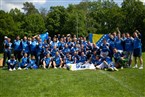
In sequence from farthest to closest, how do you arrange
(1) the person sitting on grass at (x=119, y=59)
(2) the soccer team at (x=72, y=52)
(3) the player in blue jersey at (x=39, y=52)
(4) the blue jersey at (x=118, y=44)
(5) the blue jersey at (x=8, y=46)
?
(5) the blue jersey at (x=8, y=46)
(3) the player in blue jersey at (x=39, y=52)
(4) the blue jersey at (x=118, y=44)
(2) the soccer team at (x=72, y=52)
(1) the person sitting on grass at (x=119, y=59)

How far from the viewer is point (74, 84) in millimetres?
13461

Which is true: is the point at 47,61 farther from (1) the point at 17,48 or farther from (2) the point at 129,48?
(2) the point at 129,48

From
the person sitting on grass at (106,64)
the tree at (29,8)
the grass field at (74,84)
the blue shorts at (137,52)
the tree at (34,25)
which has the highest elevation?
the tree at (29,8)

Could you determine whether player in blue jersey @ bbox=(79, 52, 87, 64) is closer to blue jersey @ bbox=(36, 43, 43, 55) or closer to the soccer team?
the soccer team

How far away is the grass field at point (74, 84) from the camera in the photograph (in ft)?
39.4

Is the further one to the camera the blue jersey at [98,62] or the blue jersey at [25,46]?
the blue jersey at [25,46]

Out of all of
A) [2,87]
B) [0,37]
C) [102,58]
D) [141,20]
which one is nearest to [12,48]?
[102,58]

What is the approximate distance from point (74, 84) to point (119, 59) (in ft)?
16.3

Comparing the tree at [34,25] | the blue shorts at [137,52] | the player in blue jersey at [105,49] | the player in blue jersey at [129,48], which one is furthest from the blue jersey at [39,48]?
the tree at [34,25]

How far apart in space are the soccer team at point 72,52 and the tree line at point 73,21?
40.7 meters

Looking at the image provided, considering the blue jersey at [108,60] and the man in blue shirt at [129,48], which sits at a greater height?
the man in blue shirt at [129,48]

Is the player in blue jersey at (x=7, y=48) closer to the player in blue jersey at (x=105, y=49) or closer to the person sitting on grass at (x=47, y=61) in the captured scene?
the person sitting on grass at (x=47, y=61)

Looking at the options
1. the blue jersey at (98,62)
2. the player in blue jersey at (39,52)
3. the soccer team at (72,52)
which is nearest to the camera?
the soccer team at (72,52)

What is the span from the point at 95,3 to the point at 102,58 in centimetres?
7166
